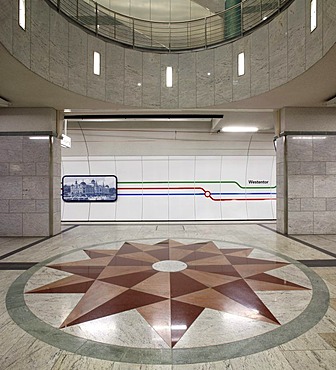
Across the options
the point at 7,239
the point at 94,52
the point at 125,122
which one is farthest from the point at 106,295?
the point at 125,122

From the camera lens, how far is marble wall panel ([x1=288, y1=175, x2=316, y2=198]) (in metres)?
8.96

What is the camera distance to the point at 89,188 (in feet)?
44.0

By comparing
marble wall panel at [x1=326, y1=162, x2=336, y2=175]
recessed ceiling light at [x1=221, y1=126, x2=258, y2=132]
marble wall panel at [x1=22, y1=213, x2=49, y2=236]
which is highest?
recessed ceiling light at [x1=221, y1=126, x2=258, y2=132]

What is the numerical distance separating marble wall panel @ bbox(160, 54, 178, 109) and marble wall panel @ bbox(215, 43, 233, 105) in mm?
802

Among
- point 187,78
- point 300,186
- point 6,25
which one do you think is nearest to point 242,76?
point 187,78

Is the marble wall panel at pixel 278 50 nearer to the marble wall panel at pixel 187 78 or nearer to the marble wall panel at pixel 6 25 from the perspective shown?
the marble wall panel at pixel 187 78

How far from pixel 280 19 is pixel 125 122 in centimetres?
731

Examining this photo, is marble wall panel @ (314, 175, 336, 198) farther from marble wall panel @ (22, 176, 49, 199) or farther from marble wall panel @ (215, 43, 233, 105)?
marble wall panel @ (22, 176, 49, 199)

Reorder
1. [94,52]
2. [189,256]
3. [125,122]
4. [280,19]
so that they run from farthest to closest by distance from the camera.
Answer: [125,122], [94,52], [280,19], [189,256]

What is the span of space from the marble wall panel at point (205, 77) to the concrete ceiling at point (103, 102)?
1.08ft

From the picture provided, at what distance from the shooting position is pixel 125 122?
1253 centimetres

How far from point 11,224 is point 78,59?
523cm

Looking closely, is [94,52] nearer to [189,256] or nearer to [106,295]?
[189,256]

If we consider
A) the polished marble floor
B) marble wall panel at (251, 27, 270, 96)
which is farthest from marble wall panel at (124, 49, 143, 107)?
the polished marble floor
